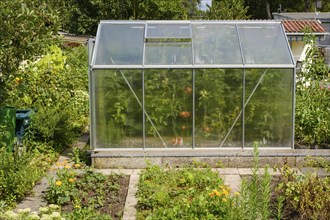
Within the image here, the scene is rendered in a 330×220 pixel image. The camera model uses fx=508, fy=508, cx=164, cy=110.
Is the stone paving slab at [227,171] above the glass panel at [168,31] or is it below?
below

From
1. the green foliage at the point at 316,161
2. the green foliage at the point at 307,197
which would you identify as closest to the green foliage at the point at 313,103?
the green foliage at the point at 316,161

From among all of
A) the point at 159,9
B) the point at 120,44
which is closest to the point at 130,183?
the point at 120,44

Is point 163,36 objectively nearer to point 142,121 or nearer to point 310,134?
point 142,121

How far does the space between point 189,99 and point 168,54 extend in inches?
33.8

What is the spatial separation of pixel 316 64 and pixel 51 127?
518 centimetres

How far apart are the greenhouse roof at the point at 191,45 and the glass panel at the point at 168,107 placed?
7.7 inches

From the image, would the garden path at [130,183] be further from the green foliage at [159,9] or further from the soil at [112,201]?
the green foliage at [159,9]

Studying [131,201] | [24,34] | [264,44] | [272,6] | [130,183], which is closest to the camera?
[131,201]

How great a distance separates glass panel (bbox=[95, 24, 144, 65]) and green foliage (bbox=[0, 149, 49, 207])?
7.38ft

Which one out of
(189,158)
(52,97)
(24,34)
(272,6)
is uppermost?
(272,6)

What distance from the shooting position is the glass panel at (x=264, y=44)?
27.7ft

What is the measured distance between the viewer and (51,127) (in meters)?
8.92

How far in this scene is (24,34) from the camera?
7.59 meters

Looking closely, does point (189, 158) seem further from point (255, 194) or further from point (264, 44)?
point (255, 194)
